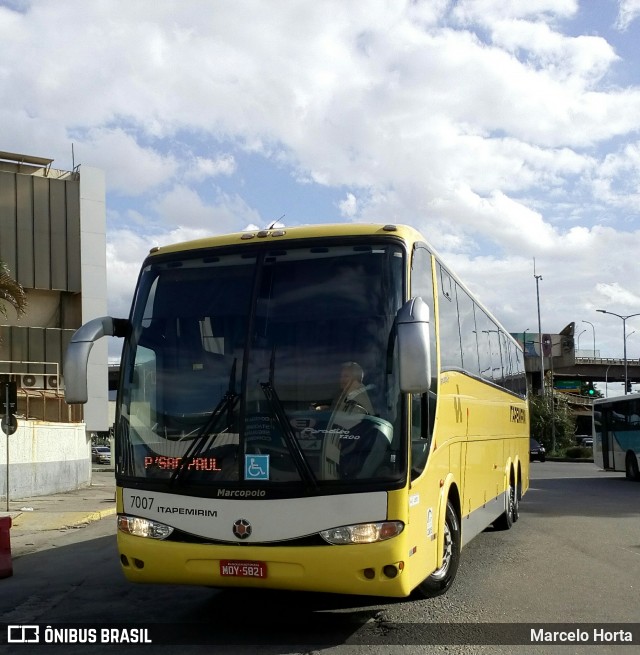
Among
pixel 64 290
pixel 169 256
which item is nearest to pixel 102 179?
pixel 64 290

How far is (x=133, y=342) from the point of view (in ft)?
23.6

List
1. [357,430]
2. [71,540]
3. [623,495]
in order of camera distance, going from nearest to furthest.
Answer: [357,430], [71,540], [623,495]

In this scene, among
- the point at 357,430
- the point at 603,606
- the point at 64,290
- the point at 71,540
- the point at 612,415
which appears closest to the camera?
the point at 357,430

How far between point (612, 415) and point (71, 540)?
69.5 feet

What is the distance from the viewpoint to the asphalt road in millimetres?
6502

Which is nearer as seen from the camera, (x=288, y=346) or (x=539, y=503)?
(x=288, y=346)

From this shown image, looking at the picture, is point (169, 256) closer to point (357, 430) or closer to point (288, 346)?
point (288, 346)

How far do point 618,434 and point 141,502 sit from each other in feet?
83.9

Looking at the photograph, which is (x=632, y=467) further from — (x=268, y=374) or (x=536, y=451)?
(x=268, y=374)

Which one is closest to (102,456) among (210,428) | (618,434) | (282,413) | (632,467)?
(618,434)

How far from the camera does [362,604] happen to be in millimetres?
7512

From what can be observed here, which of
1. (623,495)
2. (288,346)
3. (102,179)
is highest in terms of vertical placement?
(102,179)

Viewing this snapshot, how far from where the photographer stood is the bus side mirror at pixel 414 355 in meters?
5.94

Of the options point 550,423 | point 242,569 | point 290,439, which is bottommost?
point 550,423
